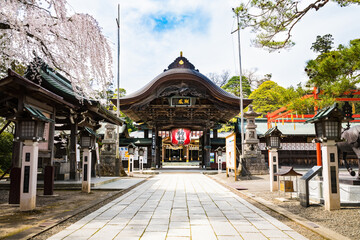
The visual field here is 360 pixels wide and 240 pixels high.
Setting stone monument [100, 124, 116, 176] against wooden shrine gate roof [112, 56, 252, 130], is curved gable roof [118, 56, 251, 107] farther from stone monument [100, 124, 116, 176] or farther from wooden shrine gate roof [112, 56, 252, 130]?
stone monument [100, 124, 116, 176]

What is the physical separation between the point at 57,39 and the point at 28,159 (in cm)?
333

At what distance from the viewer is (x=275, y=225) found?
4586mm

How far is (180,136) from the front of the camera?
2483 centimetres

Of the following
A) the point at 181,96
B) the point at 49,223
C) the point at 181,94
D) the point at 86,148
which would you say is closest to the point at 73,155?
the point at 86,148

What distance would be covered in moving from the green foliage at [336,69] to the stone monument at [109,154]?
12.4 m

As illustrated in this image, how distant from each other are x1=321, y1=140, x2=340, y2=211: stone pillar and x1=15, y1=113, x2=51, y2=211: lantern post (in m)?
6.54

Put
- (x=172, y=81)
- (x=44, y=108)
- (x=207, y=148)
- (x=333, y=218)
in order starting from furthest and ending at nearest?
(x=207, y=148) < (x=172, y=81) < (x=44, y=108) < (x=333, y=218)

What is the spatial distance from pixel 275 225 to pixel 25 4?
24.2 feet

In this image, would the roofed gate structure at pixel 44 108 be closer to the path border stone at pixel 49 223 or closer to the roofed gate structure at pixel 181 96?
the path border stone at pixel 49 223

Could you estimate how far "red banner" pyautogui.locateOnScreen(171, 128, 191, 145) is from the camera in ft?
81.5

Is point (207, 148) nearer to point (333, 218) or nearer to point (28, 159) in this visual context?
point (333, 218)

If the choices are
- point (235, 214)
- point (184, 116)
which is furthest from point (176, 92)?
point (235, 214)

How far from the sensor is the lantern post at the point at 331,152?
5.81 m

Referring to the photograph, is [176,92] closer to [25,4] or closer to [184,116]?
[184,116]
